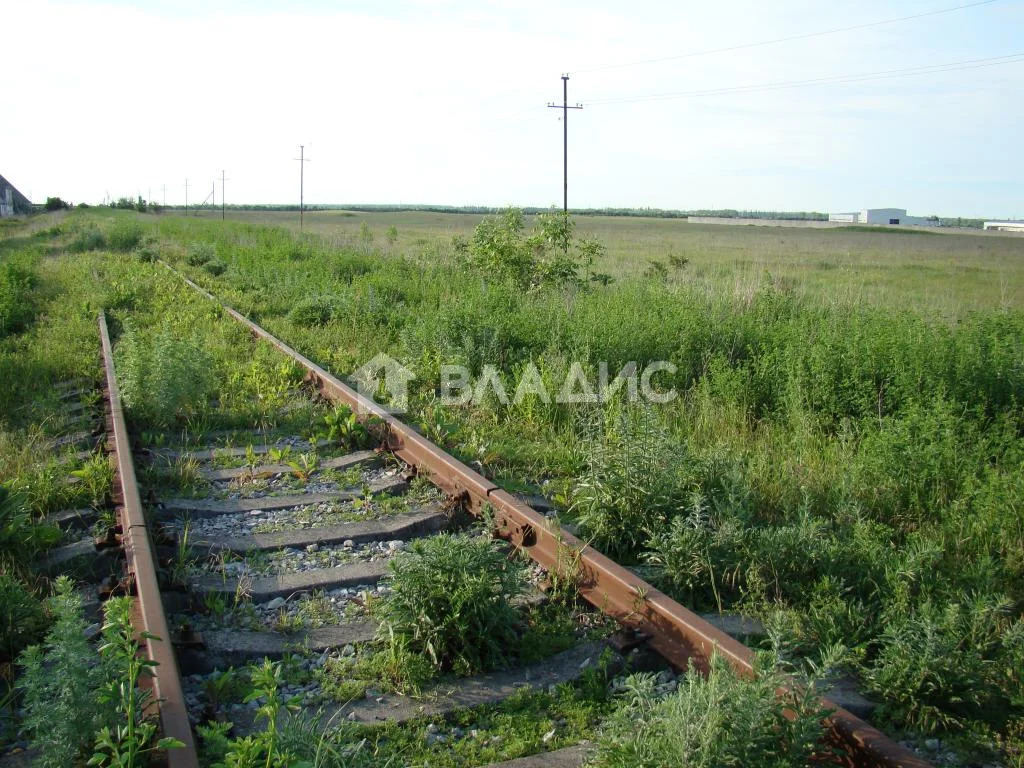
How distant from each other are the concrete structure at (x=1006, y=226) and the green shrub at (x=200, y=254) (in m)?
88.7

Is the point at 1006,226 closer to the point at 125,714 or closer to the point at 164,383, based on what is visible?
the point at 164,383

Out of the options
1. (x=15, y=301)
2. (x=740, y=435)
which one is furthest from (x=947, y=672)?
(x=15, y=301)

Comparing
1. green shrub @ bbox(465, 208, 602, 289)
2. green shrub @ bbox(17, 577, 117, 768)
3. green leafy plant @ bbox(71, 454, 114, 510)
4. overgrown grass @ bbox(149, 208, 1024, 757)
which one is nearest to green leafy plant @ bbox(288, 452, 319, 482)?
overgrown grass @ bbox(149, 208, 1024, 757)

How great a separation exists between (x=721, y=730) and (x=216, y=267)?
20188mm

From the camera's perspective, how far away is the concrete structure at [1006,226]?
299 feet

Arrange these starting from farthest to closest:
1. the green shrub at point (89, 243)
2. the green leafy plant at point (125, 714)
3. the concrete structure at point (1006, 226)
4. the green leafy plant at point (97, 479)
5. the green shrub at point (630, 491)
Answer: the concrete structure at point (1006, 226)
the green shrub at point (89, 243)
the green leafy plant at point (97, 479)
the green shrub at point (630, 491)
the green leafy plant at point (125, 714)

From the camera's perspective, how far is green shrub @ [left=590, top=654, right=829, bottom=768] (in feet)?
8.13

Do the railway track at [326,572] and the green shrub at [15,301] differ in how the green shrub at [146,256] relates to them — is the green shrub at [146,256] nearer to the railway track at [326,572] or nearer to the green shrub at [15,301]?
the green shrub at [15,301]

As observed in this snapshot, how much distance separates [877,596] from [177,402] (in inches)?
215

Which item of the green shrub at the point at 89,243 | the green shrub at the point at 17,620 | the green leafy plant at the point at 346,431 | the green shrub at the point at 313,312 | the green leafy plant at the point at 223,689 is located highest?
the green shrub at the point at 89,243

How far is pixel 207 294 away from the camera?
14.0m

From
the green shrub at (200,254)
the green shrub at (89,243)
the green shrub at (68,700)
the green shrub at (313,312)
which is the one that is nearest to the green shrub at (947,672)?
the green shrub at (68,700)

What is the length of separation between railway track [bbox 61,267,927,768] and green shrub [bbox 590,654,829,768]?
0.24 m

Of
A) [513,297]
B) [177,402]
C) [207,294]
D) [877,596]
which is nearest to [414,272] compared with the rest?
[207,294]
